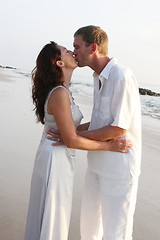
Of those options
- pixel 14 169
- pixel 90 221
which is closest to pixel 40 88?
pixel 90 221

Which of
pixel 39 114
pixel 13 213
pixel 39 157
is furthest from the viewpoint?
pixel 13 213

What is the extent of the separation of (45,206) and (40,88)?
109 centimetres

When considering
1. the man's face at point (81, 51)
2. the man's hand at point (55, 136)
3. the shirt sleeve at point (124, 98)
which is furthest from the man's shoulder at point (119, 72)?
the man's hand at point (55, 136)

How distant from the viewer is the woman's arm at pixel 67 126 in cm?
270

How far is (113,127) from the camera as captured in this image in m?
2.66

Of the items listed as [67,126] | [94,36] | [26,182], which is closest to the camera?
[67,126]

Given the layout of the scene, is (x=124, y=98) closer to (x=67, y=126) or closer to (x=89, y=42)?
(x=67, y=126)

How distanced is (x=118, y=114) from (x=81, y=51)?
0.74 metres

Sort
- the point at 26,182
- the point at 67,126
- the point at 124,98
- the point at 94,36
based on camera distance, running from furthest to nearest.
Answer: the point at 26,182 → the point at 94,36 → the point at 67,126 → the point at 124,98

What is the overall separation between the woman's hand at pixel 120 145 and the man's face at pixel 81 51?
779 mm

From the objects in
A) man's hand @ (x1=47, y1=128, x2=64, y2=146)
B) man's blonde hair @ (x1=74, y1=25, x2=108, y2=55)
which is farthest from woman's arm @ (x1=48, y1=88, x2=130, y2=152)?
man's blonde hair @ (x1=74, y1=25, x2=108, y2=55)

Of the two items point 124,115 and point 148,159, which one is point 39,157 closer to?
point 124,115

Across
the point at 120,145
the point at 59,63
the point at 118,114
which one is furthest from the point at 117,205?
the point at 59,63

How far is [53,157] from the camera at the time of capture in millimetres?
2846
